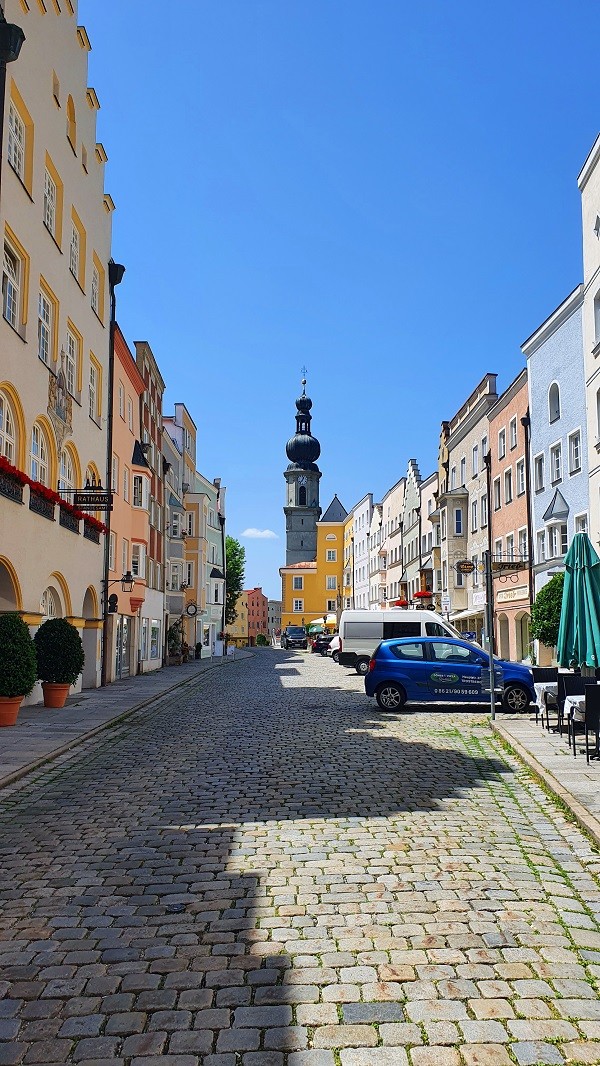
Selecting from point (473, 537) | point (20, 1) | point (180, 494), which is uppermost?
point (20, 1)

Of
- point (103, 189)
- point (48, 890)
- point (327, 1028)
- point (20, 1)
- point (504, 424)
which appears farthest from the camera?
point (504, 424)

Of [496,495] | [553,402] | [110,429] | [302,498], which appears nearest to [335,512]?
[302,498]

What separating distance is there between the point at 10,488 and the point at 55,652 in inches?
162

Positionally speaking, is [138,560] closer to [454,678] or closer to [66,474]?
[66,474]

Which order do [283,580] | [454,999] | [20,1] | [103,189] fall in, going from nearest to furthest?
[454,999]
[20,1]
[103,189]
[283,580]

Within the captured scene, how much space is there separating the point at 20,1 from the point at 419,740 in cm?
1766

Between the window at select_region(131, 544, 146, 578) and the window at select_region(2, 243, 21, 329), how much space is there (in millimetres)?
18007

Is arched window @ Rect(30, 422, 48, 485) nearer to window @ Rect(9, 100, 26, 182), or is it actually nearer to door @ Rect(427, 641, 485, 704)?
window @ Rect(9, 100, 26, 182)

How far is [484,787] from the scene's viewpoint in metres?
10.8

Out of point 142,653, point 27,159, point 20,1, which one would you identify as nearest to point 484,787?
point 27,159

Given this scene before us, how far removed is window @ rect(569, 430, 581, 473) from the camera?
3284 cm

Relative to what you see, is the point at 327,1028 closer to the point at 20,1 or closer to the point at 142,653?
the point at 20,1

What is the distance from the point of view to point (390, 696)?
798 inches

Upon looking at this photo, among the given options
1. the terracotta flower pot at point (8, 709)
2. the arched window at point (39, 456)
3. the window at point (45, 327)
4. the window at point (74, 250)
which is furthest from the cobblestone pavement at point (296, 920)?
the window at point (74, 250)
